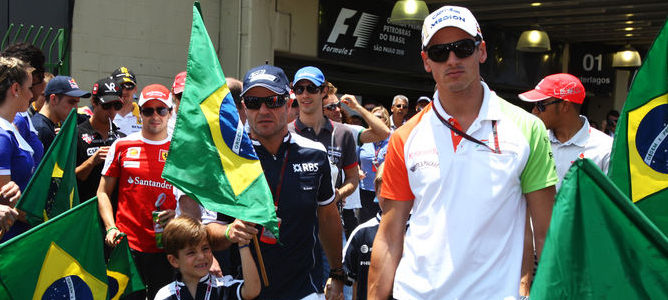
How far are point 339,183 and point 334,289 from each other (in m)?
1.98

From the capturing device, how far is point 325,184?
398 cm

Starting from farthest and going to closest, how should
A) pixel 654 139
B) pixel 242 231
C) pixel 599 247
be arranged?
pixel 654 139 < pixel 242 231 < pixel 599 247

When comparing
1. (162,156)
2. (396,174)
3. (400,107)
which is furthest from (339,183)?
(400,107)

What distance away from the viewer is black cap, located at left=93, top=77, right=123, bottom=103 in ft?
19.3

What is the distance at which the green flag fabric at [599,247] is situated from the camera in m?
2.47

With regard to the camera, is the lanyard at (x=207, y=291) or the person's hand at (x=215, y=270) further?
the person's hand at (x=215, y=270)

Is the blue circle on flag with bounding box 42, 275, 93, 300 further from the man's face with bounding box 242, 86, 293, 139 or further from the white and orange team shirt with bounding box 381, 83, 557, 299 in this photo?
the white and orange team shirt with bounding box 381, 83, 557, 299

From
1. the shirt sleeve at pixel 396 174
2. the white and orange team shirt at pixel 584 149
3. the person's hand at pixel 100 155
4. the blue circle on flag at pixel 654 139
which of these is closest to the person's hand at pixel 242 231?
the shirt sleeve at pixel 396 174

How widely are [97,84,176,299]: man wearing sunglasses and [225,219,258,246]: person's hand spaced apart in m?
1.62

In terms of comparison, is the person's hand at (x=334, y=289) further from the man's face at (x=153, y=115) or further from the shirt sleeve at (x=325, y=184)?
the man's face at (x=153, y=115)

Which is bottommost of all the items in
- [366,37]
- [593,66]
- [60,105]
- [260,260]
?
[260,260]

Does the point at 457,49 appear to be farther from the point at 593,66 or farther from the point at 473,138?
the point at 593,66

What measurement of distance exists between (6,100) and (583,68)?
1847 centimetres

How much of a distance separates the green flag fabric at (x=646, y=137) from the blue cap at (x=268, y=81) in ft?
5.56
